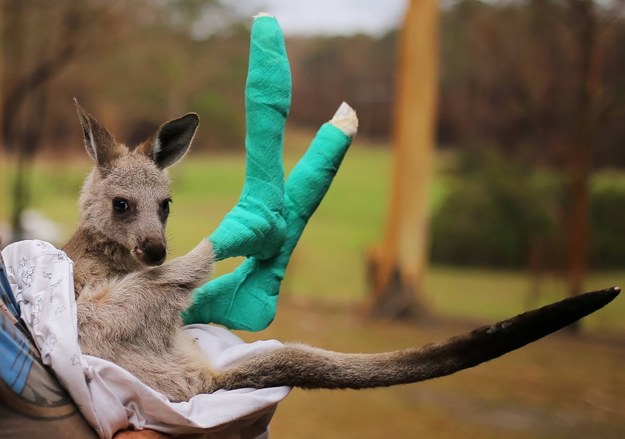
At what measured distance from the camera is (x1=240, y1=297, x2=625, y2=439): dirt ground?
371cm

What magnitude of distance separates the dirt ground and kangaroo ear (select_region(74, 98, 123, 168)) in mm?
2337

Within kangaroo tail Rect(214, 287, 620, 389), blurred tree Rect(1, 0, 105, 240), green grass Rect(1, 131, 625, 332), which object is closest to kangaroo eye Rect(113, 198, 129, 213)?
kangaroo tail Rect(214, 287, 620, 389)

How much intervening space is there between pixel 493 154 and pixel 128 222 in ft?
12.3

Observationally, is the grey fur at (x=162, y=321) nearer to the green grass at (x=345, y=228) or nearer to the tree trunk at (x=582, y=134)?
the green grass at (x=345, y=228)

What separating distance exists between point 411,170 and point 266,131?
A: 3698 millimetres

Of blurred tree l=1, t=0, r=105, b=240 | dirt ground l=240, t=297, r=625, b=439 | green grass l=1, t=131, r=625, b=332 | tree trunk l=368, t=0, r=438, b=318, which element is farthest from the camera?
blurred tree l=1, t=0, r=105, b=240

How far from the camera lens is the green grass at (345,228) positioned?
5031 millimetres

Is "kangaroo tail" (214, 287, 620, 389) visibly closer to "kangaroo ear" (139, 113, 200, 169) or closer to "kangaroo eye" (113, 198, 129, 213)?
"kangaroo eye" (113, 198, 129, 213)

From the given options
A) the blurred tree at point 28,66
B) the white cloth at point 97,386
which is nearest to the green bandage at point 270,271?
the white cloth at point 97,386

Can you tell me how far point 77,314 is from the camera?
4.45 feet

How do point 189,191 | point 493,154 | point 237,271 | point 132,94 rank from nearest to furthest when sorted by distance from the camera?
point 237,271, point 493,154, point 189,191, point 132,94

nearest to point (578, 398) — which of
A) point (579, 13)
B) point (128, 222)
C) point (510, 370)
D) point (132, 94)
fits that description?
point (510, 370)

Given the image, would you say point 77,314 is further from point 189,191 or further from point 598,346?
point 189,191

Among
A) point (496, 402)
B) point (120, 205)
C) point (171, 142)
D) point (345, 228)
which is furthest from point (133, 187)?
point (345, 228)
